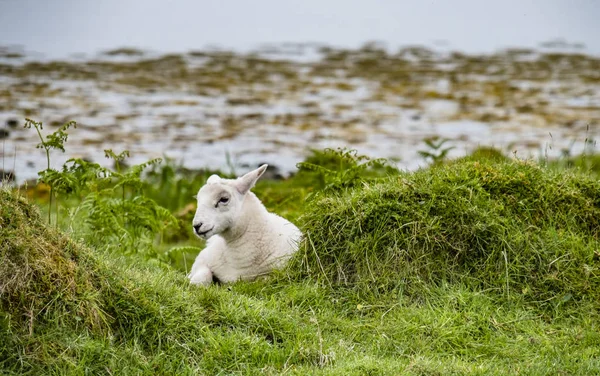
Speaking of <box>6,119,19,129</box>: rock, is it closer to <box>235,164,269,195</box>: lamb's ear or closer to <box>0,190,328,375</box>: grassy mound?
<box>235,164,269,195</box>: lamb's ear

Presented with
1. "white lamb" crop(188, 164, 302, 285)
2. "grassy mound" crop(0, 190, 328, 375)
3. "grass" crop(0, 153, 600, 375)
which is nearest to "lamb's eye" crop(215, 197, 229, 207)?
"white lamb" crop(188, 164, 302, 285)

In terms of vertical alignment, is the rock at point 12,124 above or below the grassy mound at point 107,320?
below

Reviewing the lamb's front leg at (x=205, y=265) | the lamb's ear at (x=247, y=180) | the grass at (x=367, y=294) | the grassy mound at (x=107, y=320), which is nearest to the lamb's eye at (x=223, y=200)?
the lamb's ear at (x=247, y=180)

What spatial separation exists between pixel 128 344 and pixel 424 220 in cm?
283

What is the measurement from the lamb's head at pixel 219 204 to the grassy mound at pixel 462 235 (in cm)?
73

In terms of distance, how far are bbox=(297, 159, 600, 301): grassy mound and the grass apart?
1 cm

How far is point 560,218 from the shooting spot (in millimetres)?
7680

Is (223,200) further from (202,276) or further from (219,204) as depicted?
(202,276)

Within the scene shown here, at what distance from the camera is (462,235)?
7.31m

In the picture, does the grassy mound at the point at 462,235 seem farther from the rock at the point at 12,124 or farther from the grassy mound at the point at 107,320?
the rock at the point at 12,124

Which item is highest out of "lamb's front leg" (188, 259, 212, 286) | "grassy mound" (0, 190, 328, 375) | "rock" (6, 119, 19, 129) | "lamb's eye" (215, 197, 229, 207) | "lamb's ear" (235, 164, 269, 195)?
"lamb's ear" (235, 164, 269, 195)

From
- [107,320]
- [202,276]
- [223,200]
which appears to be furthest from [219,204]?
[107,320]

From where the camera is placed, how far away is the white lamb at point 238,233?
26.1ft

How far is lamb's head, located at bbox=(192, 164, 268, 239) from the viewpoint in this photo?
7.86m
